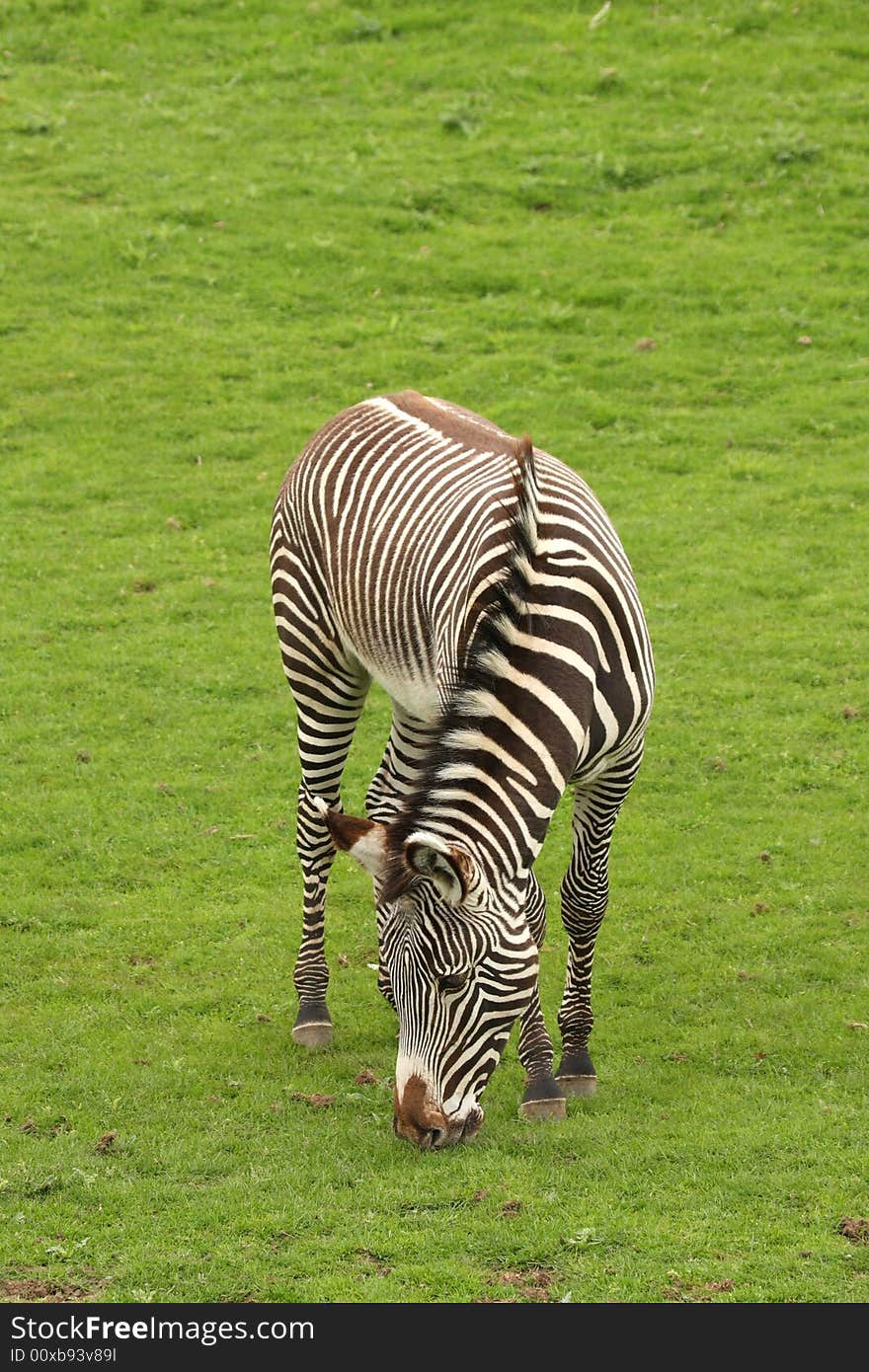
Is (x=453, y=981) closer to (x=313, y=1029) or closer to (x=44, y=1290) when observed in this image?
(x=44, y=1290)

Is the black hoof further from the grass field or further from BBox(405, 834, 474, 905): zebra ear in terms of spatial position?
BBox(405, 834, 474, 905): zebra ear

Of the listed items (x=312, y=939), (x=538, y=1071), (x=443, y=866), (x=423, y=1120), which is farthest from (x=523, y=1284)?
(x=312, y=939)

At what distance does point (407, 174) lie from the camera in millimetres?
20734

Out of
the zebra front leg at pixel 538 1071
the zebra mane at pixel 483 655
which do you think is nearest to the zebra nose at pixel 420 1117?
the zebra mane at pixel 483 655

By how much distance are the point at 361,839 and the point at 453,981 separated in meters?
0.69

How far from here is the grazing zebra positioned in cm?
664

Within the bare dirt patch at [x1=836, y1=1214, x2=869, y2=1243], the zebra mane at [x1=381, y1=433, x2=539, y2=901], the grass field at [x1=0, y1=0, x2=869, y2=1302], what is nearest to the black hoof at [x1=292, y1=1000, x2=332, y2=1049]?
the grass field at [x1=0, y1=0, x2=869, y2=1302]

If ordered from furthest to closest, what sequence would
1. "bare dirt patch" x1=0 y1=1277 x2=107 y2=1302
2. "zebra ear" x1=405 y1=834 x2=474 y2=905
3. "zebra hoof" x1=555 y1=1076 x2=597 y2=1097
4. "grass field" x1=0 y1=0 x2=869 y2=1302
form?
"zebra hoof" x1=555 y1=1076 x2=597 y2=1097
"grass field" x1=0 y1=0 x2=869 y2=1302
"zebra ear" x1=405 y1=834 x2=474 y2=905
"bare dirt patch" x1=0 y1=1277 x2=107 y2=1302

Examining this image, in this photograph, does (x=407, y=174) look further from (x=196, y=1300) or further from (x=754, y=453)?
(x=196, y=1300)

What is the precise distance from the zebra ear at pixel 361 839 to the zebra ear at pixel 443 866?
226 mm

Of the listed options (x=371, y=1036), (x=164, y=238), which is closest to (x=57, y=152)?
(x=164, y=238)

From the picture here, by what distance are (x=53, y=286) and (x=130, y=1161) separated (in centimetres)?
1376

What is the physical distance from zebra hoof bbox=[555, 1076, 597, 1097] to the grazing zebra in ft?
0.04

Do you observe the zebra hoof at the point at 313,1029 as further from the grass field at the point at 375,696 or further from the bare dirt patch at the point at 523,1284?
the bare dirt patch at the point at 523,1284
